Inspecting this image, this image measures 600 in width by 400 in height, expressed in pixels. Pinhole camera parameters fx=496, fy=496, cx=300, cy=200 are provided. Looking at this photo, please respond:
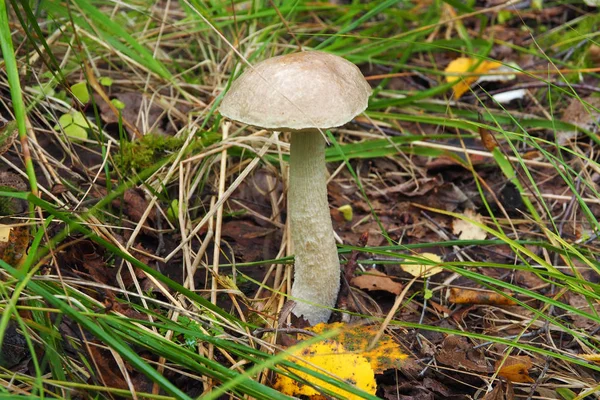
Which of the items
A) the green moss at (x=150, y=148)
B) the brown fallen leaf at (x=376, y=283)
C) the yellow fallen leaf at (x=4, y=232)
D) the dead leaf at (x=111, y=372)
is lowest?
the brown fallen leaf at (x=376, y=283)

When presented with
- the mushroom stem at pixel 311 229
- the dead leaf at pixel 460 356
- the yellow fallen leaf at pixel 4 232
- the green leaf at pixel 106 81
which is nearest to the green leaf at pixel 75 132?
the green leaf at pixel 106 81

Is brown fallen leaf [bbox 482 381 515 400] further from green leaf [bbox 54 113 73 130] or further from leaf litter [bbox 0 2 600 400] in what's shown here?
green leaf [bbox 54 113 73 130]

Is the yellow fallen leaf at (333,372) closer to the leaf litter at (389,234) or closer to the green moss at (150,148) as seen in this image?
the leaf litter at (389,234)

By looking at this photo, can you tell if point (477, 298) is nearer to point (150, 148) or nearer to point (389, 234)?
point (389, 234)

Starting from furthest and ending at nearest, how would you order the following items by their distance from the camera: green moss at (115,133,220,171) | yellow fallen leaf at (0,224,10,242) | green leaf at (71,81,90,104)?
1. green leaf at (71,81,90,104)
2. green moss at (115,133,220,171)
3. yellow fallen leaf at (0,224,10,242)

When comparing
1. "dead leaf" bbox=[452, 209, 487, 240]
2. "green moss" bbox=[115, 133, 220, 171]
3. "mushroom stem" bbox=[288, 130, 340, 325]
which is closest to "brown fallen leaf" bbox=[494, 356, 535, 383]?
"mushroom stem" bbox=[288, 130, 340, 325]

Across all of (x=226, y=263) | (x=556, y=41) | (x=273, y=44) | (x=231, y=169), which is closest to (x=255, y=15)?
(x=273, y=44)

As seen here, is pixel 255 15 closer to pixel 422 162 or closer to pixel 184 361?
pixel 422 162
